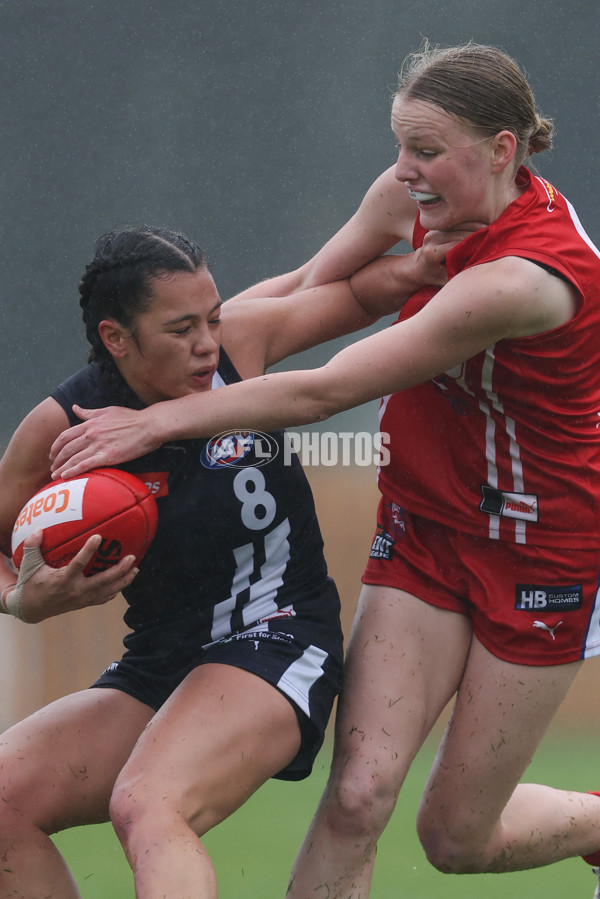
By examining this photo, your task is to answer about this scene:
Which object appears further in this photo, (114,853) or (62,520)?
(114,853)

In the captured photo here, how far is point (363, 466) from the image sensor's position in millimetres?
4953

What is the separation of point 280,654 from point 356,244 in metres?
1.13

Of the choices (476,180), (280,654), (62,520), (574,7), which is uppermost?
(574,7)

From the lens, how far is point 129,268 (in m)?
2.45

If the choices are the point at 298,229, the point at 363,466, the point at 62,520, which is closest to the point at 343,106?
the point at 298,229

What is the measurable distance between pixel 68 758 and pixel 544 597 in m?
1.22

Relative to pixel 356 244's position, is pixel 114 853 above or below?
below

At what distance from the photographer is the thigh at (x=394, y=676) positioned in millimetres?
2566

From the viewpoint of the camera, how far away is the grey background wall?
500cm

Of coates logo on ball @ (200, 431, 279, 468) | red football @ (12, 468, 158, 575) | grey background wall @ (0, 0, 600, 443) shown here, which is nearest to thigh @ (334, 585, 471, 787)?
coates logo on ball @ (200, 431, 279, 468)

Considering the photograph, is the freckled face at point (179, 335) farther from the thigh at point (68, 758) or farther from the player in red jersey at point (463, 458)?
the thigh at point (68, 758)

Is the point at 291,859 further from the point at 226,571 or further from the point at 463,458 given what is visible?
the point at 463,458

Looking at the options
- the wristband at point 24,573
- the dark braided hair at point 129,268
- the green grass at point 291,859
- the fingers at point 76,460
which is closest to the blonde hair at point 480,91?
the dark braided hair at point 129,268

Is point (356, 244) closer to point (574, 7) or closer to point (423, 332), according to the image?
point (423, 332)
